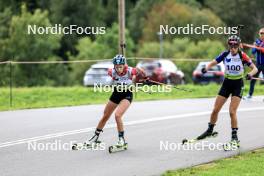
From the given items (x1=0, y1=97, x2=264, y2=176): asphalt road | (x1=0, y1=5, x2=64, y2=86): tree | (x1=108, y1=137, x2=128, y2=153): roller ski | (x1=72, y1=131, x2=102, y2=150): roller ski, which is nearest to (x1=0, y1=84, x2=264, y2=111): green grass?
(x1=0, y1=97, x2=264, y2=176): asphalt road

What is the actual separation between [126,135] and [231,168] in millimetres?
4268

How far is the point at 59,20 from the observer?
279 feet

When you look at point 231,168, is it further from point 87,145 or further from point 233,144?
point 87,145

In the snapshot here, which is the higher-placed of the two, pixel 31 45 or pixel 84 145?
pixel 31 45

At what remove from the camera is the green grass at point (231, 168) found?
34.6ft

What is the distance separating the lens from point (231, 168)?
11.0 metres

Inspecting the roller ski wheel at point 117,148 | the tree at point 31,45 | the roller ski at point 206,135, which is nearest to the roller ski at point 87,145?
the roller ski wheel at point 117,148

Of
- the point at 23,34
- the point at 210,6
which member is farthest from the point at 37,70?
the point at 210,6

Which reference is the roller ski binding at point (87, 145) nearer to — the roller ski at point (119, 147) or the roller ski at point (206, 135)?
the roller ski at point (119, 147)

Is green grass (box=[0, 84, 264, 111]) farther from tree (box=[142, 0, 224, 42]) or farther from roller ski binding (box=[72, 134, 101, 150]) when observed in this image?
tree (box=[142, 0, 224, 42])

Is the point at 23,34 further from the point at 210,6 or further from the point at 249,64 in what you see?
the point at 249,64

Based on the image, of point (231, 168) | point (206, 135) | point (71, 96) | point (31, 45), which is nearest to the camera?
point (231, 168)

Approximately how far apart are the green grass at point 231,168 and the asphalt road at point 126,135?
35 cm

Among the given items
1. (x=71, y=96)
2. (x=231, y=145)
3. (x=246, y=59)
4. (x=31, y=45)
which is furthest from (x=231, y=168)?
(x=31, y=45)
